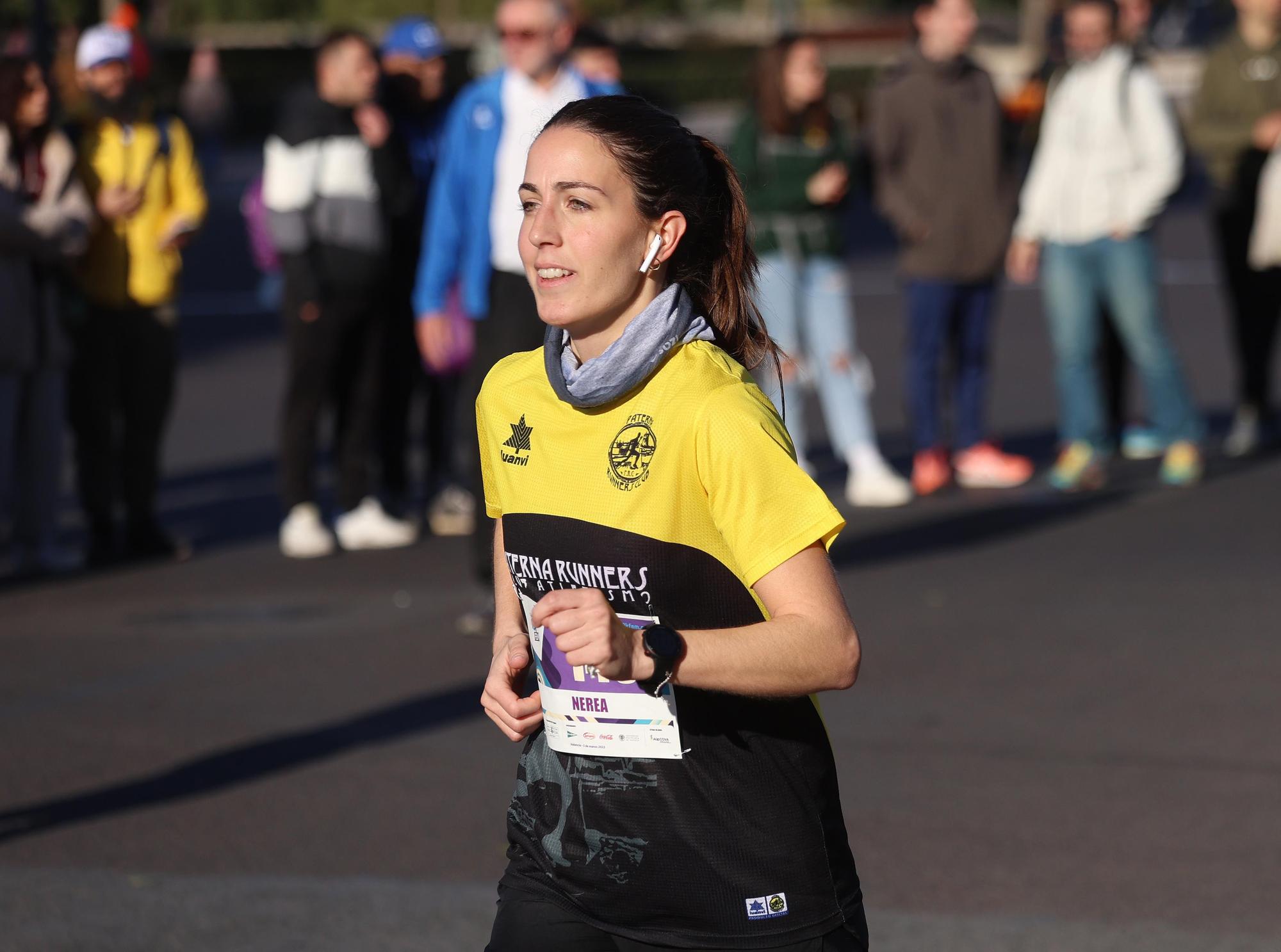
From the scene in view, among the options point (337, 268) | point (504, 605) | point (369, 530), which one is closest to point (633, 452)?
point (504, 605)

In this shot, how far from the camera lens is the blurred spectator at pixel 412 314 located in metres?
9.60

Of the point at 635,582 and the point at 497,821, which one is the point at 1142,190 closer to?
the point at 497,821

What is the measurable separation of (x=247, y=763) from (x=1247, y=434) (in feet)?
22.1

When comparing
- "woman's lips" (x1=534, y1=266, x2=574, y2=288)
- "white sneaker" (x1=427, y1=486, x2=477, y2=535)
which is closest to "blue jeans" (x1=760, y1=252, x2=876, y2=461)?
"white sneaker" (x1=427, y1=486, x2=477, y2=535)

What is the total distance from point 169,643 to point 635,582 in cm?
523

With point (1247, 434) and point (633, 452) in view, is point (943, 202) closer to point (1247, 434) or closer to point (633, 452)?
point (1247, 434)

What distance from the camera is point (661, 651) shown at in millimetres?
2518

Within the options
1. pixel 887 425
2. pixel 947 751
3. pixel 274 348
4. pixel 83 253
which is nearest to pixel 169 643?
pixel 83 253

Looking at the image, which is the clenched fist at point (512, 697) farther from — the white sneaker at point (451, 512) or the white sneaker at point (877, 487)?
the white sneaker at point (877, 487)

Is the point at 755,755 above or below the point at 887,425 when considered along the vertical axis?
above

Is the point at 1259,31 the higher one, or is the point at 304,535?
the point at 1259,31

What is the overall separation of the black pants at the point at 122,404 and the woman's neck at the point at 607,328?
21.5 feet

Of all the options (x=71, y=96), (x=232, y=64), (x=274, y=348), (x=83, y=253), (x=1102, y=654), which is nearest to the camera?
(x=1102, y=654)

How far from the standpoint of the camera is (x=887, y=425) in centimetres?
1225
